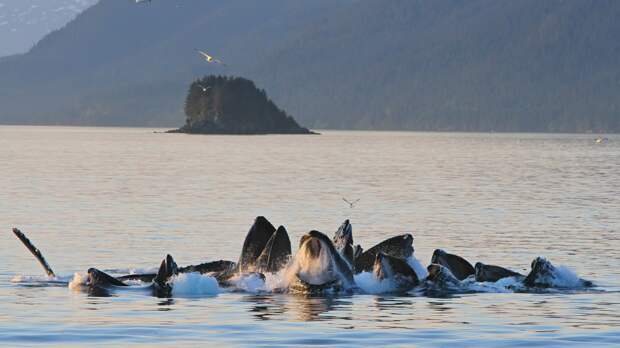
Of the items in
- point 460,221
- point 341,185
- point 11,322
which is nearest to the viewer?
point 11,322

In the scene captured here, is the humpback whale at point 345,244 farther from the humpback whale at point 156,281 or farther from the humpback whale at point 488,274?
the humpback whale at point 156,281

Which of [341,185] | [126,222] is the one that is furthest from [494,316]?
[341,185]

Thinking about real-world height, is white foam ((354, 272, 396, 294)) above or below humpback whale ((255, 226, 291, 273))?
below

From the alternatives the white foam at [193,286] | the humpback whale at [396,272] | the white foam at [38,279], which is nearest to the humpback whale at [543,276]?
the humpback whale at [396,272]

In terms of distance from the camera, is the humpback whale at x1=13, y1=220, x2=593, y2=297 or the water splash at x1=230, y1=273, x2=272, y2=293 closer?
the humpback whale at x1=13, y1=220, x2=593, y2=297

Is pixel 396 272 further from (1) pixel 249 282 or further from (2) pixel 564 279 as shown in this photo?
(2) pixel 564 279

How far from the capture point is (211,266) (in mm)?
39125

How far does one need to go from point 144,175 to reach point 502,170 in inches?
1333

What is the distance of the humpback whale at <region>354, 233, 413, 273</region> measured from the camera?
127 feet

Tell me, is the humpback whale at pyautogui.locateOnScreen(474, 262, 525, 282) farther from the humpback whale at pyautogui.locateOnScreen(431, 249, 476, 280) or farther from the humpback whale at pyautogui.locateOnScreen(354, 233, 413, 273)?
the humpback whale at pyautogui.locateOnScreen(354, 233, 413, 273)

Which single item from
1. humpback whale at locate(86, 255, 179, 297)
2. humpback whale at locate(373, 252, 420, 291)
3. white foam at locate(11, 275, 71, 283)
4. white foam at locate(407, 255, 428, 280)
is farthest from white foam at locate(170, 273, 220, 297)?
white foam at locate(407, 255, 428, 280)

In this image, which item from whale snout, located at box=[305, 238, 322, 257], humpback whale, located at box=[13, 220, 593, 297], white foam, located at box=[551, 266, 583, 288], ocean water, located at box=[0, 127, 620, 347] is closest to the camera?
ocean water, located at box=[0, 127, 620, 347]

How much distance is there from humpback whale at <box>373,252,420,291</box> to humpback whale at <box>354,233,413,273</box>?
0.86 metres

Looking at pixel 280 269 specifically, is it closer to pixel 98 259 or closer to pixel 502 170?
pixel 98 259
